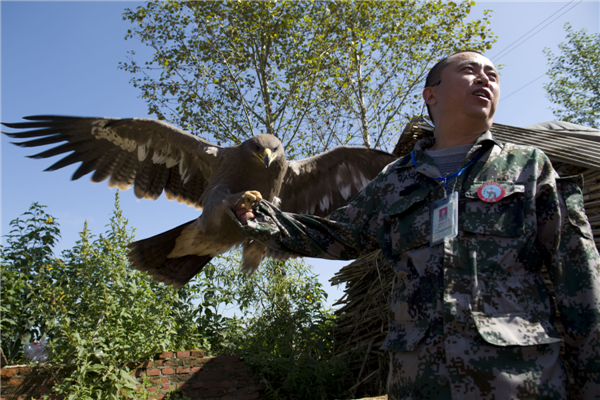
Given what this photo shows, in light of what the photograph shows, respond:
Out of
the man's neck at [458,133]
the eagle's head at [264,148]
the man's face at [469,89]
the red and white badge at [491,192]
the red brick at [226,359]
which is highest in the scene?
the eagle's head at [264,148]

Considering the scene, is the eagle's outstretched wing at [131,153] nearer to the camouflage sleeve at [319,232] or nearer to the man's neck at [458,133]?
the camouflage sleeve at [319,232]

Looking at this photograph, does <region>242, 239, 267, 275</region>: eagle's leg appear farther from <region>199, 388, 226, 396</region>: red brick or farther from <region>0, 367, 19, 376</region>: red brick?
<region>0, 367, 19, 376</region>: red brick

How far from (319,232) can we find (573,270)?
90cm

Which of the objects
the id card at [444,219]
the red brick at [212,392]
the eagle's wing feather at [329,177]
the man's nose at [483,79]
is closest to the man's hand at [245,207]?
the id card at [444,219]

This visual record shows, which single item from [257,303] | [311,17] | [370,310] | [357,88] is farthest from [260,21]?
[370,310]

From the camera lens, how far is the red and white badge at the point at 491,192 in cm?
145

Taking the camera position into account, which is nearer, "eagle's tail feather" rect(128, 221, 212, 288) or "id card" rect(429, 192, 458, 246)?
"id card" rect(429, 192, 458, 246)

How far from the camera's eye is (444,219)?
1481mm

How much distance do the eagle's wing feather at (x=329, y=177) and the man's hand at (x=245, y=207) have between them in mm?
2296

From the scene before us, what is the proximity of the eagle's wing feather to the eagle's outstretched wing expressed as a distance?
0.90 metres

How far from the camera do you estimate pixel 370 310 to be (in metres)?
5.85

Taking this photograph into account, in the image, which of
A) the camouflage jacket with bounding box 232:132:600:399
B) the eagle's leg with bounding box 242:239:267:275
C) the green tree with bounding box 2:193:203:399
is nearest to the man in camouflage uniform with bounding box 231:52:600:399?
the camouflage jacket with bounding box 232:132:600:399

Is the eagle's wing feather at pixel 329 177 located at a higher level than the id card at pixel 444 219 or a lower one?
higher

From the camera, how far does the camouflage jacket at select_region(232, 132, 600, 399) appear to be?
1269 millimetres
